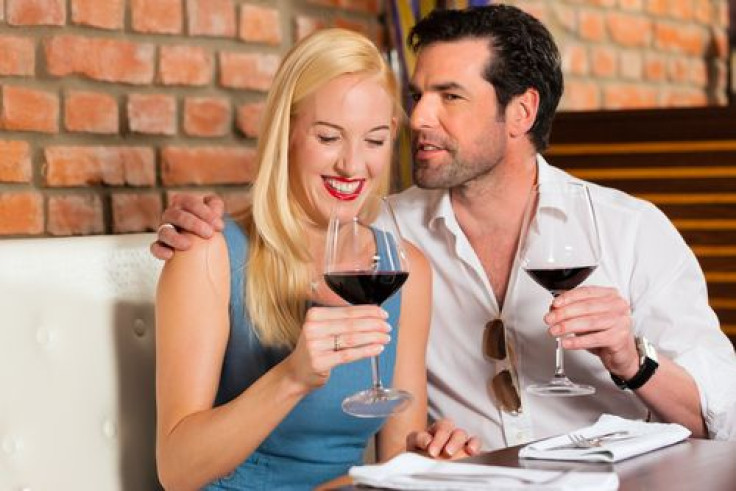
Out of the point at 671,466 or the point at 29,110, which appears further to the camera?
the point at 29,110

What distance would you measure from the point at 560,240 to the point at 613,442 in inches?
13.2

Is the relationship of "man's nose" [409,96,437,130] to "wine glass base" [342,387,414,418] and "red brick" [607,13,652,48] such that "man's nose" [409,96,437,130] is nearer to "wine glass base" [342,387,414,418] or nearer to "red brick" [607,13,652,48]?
"wine glass base" [342,387,414,418]

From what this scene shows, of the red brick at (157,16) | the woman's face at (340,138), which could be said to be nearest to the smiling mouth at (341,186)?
the woman's face at (340,138)

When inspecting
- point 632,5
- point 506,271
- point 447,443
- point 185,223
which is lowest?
point 447,443

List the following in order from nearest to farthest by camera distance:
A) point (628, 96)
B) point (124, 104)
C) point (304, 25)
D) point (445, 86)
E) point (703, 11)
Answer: point (445, 86), point (124, 104), point (304, 25), point (628, 96), point (703, 11)

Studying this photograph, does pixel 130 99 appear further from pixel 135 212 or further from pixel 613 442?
pixel 613 442

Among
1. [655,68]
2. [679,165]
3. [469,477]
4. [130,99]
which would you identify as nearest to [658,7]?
[655,68]

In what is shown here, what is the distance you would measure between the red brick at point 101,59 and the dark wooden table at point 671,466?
127 centimetres

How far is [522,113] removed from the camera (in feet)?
8.40

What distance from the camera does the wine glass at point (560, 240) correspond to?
183cm

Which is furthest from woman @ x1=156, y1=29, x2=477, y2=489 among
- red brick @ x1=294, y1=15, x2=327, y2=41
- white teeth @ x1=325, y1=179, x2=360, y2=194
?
red brick @ x1=294, y1=15, x2=327, y2=41

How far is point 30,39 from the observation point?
242cm

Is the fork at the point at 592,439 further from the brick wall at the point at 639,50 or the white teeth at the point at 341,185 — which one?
the brick wall at the point at 639,50

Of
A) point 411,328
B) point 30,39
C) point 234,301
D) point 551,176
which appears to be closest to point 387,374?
point 411,328
